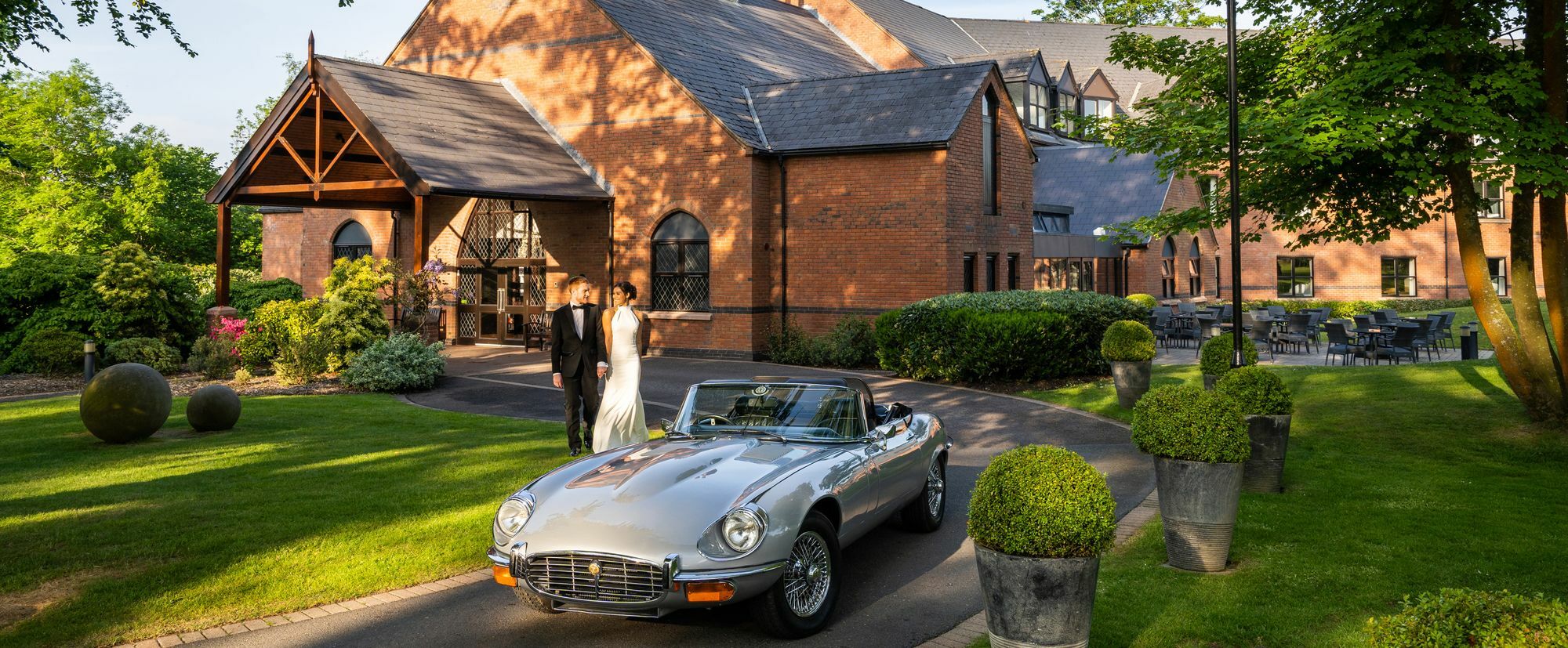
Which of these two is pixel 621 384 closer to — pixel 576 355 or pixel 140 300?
pixel 576 355

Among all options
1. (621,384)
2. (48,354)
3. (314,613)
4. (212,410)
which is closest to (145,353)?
(48,354)

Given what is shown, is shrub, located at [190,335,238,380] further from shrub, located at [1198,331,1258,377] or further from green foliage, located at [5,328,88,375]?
shrub, located at [1198,331,1258,377]

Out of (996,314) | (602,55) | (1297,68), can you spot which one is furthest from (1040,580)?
(602,55)

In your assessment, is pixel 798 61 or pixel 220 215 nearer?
pixel 220 215

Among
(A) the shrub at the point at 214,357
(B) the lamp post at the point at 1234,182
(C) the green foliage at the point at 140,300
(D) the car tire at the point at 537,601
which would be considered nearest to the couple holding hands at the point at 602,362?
(D) the car tire at the point at 537,601

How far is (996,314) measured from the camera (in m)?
17.6

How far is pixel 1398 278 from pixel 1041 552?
4473cm

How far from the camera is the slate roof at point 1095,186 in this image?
3650 centimetres

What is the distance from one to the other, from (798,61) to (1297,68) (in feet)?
64.2

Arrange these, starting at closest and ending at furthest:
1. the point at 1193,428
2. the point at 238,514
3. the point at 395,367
Answer: 1. the point at 1193,428
2. the point at 238,514
3. the point at 395,367

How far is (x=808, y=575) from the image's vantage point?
231 inches

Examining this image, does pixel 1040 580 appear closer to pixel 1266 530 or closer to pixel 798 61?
pixel 1266 530

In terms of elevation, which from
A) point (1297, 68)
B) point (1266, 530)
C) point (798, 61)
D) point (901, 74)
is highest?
point (798, 61)

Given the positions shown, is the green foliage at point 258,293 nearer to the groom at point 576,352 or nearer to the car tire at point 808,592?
the groom at point 576,352
